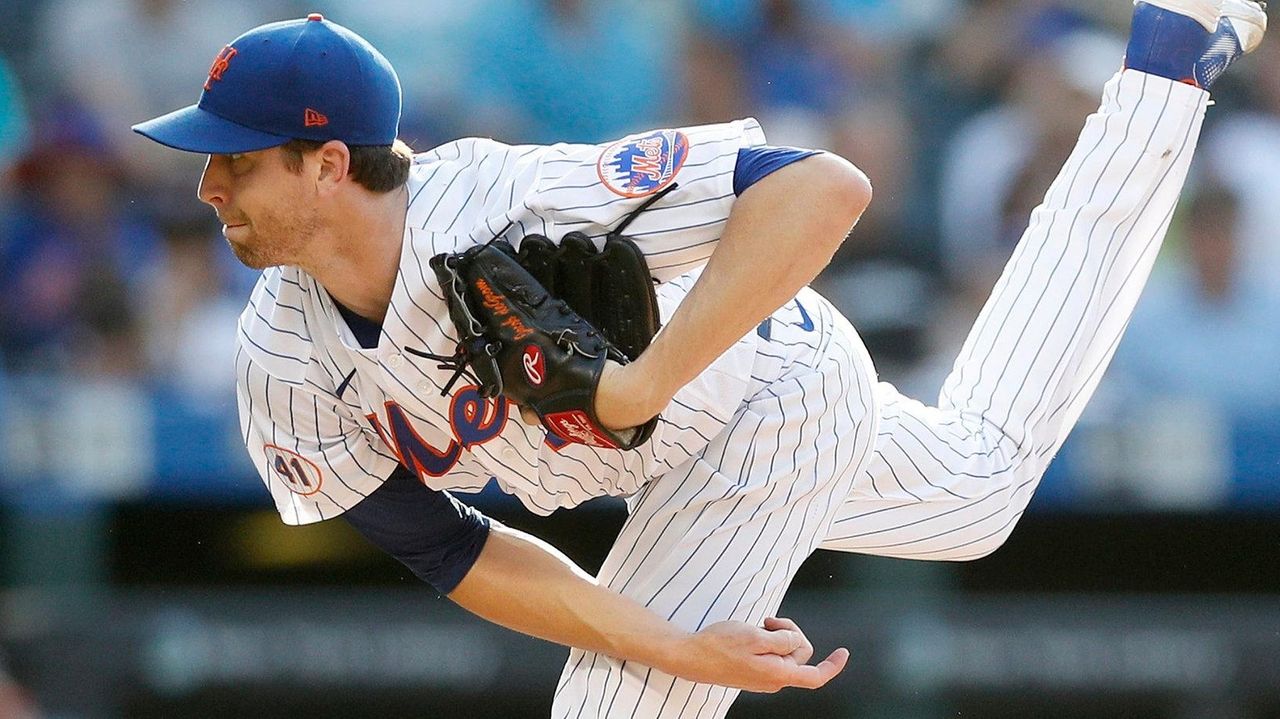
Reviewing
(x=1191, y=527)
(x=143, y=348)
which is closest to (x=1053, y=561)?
(x=1191, y=527)

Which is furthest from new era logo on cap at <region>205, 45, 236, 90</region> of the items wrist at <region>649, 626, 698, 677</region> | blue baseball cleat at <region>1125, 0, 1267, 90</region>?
blue baseball cleat at <region>1125, 0, 1267, 90</region>

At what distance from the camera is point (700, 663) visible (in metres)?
2.43

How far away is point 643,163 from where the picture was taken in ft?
7.72

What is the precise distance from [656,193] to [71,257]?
354 cm

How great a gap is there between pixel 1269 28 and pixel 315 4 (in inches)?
122

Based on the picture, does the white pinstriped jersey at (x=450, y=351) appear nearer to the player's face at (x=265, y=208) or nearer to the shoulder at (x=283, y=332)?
the shoulder at (x=283, y=332)

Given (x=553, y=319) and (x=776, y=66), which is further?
(x=776, y=66)

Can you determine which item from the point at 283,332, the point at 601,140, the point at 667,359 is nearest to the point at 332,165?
the point at 283,332

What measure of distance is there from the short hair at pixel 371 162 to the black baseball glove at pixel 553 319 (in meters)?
0.14

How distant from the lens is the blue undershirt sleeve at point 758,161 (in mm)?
2250

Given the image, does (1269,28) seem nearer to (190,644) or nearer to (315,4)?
(315,4)

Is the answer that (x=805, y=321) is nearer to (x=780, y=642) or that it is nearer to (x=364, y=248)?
(x=780, y=642)

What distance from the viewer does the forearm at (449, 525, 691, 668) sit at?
8.13 ft

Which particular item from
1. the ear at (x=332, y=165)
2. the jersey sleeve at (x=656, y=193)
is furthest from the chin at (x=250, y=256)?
the jersey sleeve at (x=656, y=193)
